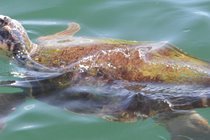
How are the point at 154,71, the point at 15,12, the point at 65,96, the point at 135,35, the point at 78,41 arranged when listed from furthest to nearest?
the point at 15,12, the point at 135,35, the point at 78,41, the point at 65,96, the point at 154,71

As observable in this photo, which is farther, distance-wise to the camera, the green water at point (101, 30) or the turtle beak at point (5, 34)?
the turtle beak at point (5, 34)

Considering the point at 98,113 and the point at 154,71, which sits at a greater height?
the point at 154,71

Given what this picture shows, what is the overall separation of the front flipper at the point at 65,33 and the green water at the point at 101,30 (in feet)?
0.51

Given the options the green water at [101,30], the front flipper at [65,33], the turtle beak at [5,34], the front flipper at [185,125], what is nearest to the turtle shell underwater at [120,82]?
the front flipper at [185,125]

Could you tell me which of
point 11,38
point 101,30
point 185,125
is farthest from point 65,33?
point 185,125

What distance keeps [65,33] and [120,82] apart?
63.6 inches

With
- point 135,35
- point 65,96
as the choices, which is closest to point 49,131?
point 65,96

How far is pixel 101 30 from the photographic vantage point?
538cm

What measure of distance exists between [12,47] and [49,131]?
3.65ft

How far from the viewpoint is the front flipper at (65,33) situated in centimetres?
482

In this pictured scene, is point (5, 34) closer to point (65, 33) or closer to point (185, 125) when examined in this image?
point (65, 33)

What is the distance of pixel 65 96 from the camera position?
3.84 meters

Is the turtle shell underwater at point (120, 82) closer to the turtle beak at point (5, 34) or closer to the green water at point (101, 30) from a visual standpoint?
the green water at point (101, 30)

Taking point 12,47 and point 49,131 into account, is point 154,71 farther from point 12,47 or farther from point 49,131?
point 12,47
